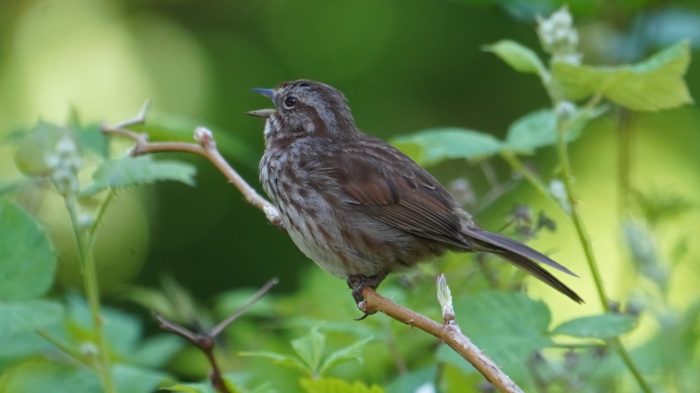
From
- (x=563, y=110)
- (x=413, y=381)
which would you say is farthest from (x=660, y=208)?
(x=413, y=381)

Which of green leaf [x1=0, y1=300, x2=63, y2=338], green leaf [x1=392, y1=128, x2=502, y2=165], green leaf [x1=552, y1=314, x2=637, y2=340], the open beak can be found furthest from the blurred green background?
green leaf [x1=0, y1=300, x2=63, y2=338]

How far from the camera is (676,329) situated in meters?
2.67

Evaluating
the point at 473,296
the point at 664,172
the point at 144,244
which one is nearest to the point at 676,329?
the point at 473,296

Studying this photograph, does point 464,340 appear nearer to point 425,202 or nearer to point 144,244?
point 425,202

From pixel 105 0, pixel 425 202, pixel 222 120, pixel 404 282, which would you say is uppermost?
pixel 105 0

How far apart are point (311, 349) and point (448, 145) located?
0.99m

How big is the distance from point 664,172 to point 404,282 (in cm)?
415

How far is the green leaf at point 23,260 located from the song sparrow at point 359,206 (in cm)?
85

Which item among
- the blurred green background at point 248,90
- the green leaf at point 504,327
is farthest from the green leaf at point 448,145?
the blurred green background at point 248,90

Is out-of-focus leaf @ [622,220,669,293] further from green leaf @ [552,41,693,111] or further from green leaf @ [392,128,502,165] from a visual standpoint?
green leaf @ [392,128,502,165]

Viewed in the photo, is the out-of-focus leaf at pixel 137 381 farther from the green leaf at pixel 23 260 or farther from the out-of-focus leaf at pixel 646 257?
the out-of-focus leaf at pixel 646 257

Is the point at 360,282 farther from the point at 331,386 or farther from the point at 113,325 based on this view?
the point at 331,386

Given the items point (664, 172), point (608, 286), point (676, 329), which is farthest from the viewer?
point (664, 172)

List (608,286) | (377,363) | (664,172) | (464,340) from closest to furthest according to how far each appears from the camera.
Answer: (464,340) → (377,363) → (608,286) → (664,172)
